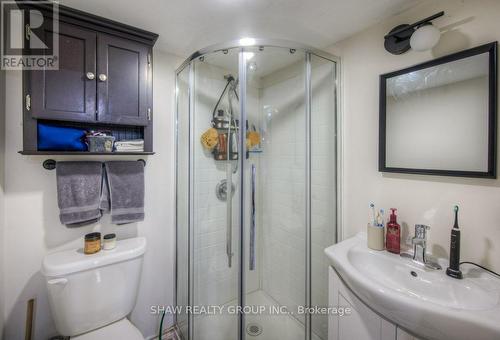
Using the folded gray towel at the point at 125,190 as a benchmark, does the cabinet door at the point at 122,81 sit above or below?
above

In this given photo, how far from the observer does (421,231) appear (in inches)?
42.7

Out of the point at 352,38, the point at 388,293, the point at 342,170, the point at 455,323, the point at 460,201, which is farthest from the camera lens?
the point at 342,170

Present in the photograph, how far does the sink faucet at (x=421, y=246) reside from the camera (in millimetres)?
1070

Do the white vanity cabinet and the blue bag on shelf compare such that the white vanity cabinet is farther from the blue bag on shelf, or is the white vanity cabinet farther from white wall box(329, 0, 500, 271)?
the blue bag on shelf

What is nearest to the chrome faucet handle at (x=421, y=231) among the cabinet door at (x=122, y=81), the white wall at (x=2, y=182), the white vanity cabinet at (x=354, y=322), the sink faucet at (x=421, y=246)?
the sink faucet at (x=421, y=246)

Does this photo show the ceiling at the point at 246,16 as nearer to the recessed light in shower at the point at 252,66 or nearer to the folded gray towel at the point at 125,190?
the recessed light in shower at the point at 252,66

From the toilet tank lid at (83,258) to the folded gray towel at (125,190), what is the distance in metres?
0.18

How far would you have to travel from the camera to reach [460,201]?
1028 millimetres

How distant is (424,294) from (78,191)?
188cm

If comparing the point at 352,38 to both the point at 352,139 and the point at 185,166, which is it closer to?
the point at 352,139

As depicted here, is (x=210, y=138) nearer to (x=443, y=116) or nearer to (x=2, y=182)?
(x=2, y=182)

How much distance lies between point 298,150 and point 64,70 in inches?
58.2

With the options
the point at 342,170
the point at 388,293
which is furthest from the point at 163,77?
the point at 388,293

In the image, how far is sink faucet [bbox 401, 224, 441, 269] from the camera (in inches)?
42.1
